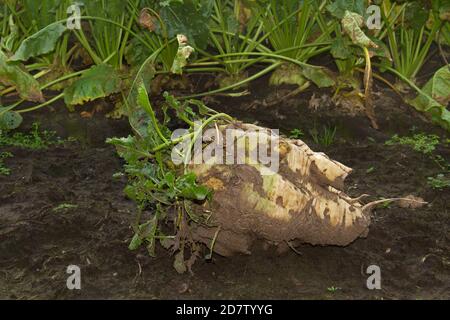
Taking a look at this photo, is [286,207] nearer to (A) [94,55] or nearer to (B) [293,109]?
(B) [293,109]

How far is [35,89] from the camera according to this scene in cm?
318

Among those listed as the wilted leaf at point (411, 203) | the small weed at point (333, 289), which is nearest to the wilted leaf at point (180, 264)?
the small weed at point (333, 289)

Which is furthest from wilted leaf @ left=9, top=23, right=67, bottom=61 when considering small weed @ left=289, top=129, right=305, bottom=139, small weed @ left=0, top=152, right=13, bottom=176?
small weed @ left=289, top=129, right=305, bottom=139

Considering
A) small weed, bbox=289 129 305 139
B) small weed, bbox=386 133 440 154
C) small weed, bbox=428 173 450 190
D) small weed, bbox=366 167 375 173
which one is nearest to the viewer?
small weed, bbox=428 173 450 190

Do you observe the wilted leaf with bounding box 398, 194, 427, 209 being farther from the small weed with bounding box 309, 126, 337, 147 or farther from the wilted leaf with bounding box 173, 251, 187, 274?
the wilted leaf with bounding box 173, 251, 187, 274

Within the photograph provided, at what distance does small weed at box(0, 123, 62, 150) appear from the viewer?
3433 millimetres

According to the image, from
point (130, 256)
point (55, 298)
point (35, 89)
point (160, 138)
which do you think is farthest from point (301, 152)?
point (35, 89)

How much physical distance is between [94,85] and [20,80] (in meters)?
0.42

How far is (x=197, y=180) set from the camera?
86.6 inches

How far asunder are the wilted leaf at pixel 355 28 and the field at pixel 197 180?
110 mm

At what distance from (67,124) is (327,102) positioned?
4.59 ft

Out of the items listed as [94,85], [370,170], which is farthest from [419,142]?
[94,85]

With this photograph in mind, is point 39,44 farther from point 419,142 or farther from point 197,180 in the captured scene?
point 419,142

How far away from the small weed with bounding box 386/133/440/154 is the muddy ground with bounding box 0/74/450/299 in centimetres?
5
